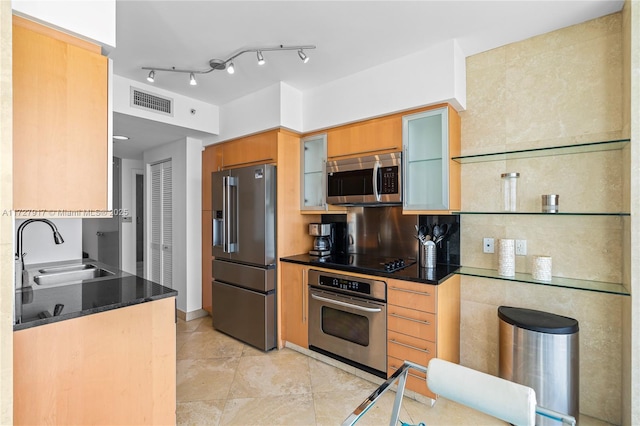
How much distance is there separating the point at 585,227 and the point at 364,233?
1740mm

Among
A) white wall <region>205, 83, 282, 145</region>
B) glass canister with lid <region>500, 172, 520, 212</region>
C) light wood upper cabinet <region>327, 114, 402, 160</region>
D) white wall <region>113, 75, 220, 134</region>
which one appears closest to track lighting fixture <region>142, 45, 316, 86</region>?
white wall <region>113, 75, 220, 134</region>

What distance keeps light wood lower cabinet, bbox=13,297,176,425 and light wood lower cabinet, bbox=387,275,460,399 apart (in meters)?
1.52

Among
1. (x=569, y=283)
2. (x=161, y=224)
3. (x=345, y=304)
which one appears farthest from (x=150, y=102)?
(x=569, y=283)

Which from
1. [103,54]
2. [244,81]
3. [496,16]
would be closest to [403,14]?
[496,16]

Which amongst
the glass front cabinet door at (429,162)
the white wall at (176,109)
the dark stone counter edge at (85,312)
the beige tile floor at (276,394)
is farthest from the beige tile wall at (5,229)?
the glass front cabinet door at (429,162)

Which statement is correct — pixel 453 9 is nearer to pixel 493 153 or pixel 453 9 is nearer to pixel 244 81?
pixel 493 153

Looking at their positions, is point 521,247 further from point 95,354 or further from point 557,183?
point 95,354

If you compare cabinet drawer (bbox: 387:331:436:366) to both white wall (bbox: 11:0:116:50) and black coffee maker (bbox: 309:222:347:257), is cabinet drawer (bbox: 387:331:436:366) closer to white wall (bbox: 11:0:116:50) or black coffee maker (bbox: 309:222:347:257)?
black coffee maker (bbox: 309:222:347:257)

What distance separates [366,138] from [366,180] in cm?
39

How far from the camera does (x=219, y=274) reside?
3480 mm

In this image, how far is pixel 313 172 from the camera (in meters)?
3.27

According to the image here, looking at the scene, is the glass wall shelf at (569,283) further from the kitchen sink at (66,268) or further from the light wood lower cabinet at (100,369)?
the kitchen sink at (66,268)

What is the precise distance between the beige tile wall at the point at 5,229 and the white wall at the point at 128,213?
458 cm

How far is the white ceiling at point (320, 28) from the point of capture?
6.29 ft
